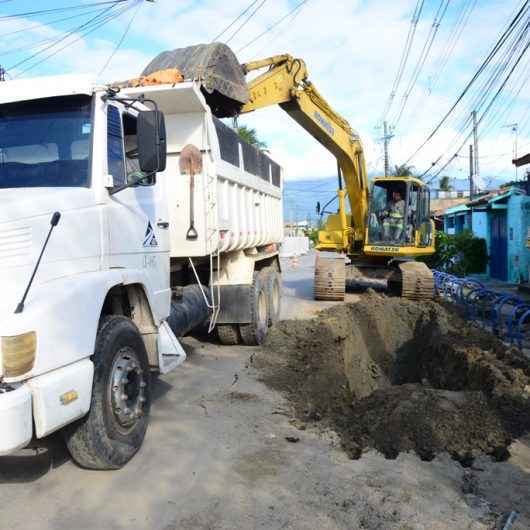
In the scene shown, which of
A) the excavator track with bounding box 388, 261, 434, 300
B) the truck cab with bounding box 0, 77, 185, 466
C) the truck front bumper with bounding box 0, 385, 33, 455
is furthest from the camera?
the excavator track with bounding box 388, 261, 434, 300

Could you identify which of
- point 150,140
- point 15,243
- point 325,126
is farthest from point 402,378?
point 15,243

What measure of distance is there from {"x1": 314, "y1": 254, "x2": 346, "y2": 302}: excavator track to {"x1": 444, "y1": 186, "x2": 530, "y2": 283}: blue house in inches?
265

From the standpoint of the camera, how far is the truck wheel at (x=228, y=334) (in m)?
8.40

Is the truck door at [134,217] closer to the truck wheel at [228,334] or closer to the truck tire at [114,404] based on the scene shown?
the truck tire at [114,404]

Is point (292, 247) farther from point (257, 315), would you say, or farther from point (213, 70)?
point (213, 70)

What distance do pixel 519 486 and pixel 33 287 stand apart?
3404mm

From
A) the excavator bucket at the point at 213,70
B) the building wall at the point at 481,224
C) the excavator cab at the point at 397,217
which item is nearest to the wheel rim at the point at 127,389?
the excavator bucket at the point at 213,70

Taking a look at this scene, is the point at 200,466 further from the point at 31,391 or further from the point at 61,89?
the point at 61,89

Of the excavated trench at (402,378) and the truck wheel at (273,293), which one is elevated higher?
the truck wheel at (273,293)

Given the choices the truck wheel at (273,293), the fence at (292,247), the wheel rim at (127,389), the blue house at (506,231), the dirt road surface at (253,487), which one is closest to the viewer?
the dirt road surface at (253,487)

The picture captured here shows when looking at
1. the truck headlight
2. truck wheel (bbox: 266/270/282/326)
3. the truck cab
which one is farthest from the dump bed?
the truck headlight

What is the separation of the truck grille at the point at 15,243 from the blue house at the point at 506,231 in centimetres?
1665

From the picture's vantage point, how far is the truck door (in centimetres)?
441

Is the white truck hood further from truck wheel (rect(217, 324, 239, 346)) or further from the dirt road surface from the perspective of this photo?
truck wheel (rect(217, 324, 239, 346))
